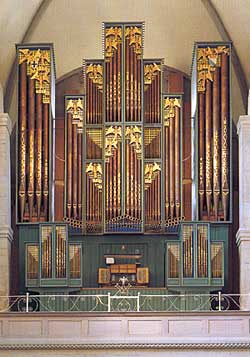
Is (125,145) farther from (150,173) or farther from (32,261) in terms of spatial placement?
(32,261)

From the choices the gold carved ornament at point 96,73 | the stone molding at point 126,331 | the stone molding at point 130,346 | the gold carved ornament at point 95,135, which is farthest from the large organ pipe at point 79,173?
the stone molding at point 130,346

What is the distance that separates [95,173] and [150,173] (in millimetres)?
1148

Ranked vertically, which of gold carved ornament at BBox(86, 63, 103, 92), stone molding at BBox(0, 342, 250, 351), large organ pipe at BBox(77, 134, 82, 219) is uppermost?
gold carved ornament at BBox(86, 63, 103, 92)

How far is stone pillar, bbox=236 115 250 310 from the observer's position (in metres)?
29.4

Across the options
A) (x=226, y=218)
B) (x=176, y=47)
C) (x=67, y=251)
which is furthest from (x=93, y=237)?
(x=176, y=47)

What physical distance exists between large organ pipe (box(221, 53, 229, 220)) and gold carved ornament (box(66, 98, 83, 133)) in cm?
298

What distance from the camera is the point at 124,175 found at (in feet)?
99.2

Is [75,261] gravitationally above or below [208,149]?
below

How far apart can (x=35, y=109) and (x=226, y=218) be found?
183 inches

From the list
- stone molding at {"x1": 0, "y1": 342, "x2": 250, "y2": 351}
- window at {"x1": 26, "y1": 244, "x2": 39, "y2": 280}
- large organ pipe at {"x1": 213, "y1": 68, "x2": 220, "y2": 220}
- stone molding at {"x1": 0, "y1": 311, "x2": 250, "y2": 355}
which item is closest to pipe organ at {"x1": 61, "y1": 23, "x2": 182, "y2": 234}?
large organ pipe at {"x1": 213, "y1": 68, "x2": 220, "y2": 220}

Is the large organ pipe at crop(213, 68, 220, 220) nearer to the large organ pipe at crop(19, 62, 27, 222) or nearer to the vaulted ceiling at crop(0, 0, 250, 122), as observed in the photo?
the vaulted ceiling at crop(0, 0, 250, 122)

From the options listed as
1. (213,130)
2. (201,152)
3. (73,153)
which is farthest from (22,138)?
(213,130)

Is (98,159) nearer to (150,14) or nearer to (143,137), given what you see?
(143,137)

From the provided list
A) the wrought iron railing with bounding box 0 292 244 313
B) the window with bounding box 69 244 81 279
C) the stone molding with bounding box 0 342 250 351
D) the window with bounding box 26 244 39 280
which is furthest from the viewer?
the window with bounding box 69 244 81 279
